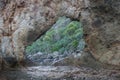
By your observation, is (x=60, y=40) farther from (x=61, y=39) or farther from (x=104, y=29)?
(x=104, y=29)

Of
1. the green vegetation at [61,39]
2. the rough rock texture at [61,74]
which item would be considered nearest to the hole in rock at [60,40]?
the green vegetation at [61,39]

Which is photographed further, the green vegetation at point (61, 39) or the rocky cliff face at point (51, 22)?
the green vegetation at point (61, 39)

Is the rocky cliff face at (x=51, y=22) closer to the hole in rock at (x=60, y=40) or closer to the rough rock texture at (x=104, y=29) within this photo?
the rough rock texture at (x=104, y=29)

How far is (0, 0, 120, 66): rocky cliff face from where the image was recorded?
8898 millimetres

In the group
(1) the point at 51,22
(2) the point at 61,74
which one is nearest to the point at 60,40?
(1) the point at 51,22

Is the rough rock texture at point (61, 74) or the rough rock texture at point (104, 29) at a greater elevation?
the rough rock texture at point (104, 29)

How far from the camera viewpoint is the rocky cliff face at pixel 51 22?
8898 millimetres

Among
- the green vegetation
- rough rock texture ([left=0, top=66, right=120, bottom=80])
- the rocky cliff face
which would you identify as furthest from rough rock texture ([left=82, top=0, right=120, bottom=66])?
the green vegetation

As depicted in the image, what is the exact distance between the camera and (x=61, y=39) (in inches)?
711

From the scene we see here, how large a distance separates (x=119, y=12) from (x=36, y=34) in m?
2.19

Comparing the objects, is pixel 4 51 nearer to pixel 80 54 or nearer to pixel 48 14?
pixel 48 14

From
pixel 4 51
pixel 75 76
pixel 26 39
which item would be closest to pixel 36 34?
Answer: pixel 26 39

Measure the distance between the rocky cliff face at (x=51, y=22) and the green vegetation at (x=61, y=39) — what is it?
6.39 metres

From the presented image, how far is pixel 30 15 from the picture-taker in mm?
9039
